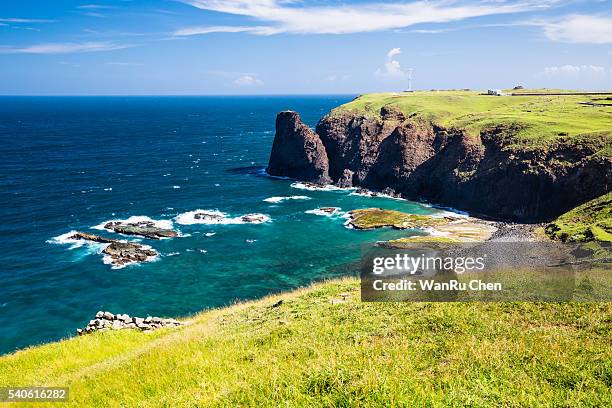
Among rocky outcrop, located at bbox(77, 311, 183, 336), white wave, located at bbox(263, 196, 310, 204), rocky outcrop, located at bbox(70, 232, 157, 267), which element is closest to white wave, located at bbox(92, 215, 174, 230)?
rocky outcrop, located at bbox(70, 232, 157, 267)

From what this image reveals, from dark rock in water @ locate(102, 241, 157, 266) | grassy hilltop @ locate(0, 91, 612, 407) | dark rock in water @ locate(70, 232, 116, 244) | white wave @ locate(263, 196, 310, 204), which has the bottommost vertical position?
dark rock in water @ locate(102, 241, 157, 266)

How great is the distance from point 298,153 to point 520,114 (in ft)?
194

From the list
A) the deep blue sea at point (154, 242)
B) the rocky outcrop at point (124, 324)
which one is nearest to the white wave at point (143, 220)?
the deep blue sea at point (154, 242)

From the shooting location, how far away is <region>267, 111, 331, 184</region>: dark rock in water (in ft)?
384

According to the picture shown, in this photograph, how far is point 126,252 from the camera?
6391 centimetres

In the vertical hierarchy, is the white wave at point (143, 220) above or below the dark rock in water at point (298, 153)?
below

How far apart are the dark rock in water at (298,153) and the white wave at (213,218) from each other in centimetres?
3579

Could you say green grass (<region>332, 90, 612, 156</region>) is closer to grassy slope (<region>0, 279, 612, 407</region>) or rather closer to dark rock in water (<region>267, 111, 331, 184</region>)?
dark rock in water (<region>267, 111, 331, 184</region>)

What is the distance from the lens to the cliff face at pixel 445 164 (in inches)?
2923

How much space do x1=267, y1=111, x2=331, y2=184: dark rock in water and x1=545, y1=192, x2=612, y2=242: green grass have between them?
204ft

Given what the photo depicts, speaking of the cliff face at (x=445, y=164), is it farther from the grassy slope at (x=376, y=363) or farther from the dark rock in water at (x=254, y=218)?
the grassy slope at (x=376, y=363)

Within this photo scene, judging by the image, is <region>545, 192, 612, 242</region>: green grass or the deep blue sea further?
<region>545, 192, 612, 242</region>: green grass

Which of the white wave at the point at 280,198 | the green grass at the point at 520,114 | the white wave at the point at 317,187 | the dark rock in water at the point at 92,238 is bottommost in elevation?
the dark rock in water at the point at 92,238

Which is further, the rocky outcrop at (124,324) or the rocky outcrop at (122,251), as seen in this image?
the rocky outcrop at (122,251)
